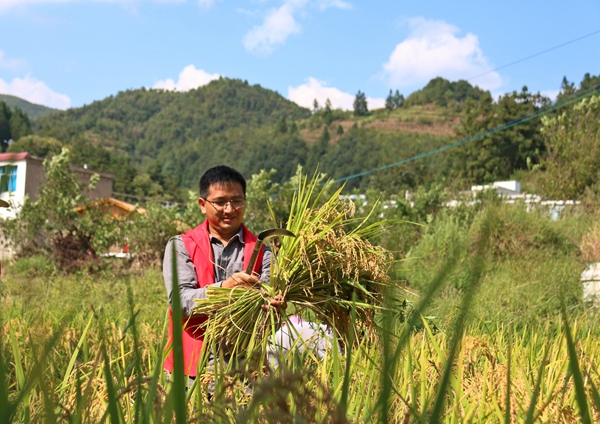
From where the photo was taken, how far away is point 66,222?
1188 cm

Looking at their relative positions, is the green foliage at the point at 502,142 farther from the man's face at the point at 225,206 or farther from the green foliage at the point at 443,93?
the green foliage at the point at 443,93

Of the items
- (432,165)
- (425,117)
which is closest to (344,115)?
(425,117)

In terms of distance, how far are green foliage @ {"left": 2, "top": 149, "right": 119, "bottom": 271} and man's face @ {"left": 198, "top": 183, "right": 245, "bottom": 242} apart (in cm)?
824

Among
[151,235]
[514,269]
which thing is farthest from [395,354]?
[151,235]

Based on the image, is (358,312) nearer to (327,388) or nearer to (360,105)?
(327,388)

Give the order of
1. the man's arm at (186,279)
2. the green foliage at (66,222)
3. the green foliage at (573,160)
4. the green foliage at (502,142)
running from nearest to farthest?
the man's arm at (186,279), the green foliage at (66,222), the green foliage at (573,160), the green foliage at (502,142)

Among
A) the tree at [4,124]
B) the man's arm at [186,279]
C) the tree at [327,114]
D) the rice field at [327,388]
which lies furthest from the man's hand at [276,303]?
the tree at [327,114]

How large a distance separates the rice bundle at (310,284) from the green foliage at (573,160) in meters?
15.2

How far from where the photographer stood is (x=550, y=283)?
24.2ft

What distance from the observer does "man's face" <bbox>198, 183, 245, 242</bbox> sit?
3.40 m

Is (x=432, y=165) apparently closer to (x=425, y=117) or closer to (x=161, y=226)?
(x=161, y=226)

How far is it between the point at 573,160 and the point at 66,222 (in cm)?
1291

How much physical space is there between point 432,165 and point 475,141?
868 centimetres

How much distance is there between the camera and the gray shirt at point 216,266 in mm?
3009
